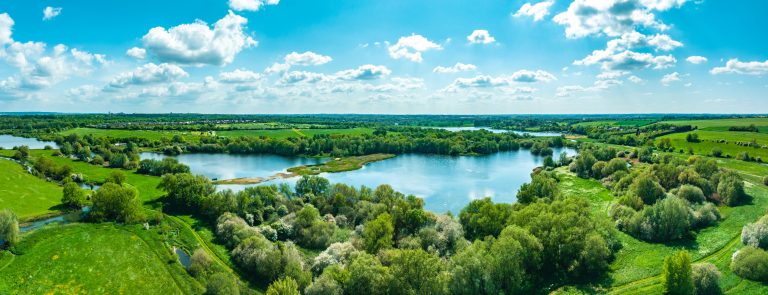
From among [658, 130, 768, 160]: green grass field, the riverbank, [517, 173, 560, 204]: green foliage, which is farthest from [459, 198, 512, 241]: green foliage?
[658, 130, 768, 160]: green grass field

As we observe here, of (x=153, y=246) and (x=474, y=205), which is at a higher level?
(x=474, y=205)

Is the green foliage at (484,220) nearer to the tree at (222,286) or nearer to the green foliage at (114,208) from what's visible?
the tree at (222,286)

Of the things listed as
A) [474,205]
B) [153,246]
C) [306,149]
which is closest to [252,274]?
[153,246]

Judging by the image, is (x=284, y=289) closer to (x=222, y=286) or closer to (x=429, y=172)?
(x=222, y=286)

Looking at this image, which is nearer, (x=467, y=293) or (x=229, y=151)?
(x=467, y=293)

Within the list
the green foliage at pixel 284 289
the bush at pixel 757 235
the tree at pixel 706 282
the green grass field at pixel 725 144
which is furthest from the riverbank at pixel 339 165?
the green grass field at pixel 725 144

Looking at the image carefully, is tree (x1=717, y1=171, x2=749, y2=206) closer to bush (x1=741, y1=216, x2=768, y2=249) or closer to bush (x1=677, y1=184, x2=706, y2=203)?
bush (x1=677, y1=184, x2=706, y2=203)

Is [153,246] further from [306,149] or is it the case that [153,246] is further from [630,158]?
[630,158]
